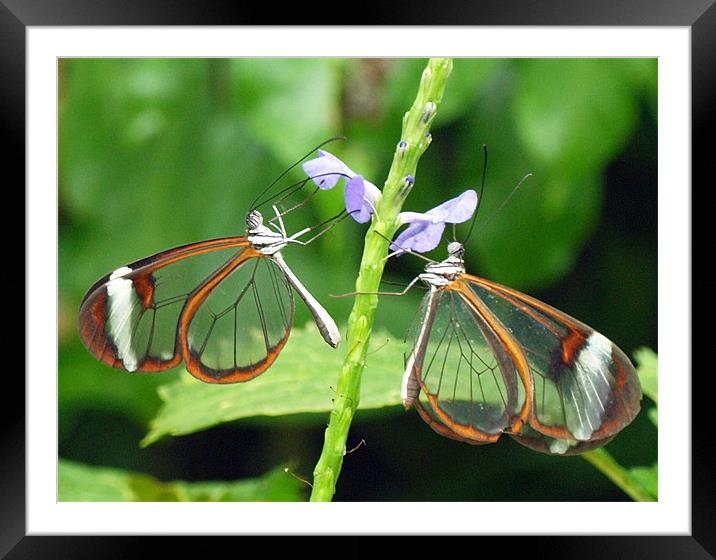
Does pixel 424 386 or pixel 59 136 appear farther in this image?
pixel 59 136

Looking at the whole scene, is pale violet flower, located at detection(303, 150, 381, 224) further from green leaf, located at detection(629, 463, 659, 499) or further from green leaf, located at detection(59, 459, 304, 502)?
green leaf, located at detection(629, 463, 659, 499)

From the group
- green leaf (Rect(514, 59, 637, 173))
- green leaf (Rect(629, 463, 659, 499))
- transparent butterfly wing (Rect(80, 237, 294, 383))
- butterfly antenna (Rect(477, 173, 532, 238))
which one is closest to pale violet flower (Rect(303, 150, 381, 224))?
transparent butterfly wing (Rect(80, 237, 294, 383))

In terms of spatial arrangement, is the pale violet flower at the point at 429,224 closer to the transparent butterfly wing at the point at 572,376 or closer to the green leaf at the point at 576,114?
the transparent butterfly wing at the point at 572,376
